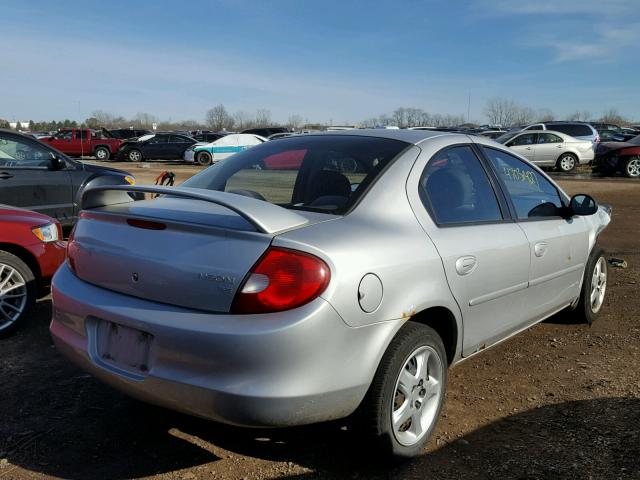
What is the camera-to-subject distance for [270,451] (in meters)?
3.01

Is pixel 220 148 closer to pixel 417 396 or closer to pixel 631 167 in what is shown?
pixel 631 167

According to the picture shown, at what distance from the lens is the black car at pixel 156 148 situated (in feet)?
100.0

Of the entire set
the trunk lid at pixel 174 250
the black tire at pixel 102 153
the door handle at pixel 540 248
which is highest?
the trunk lid at pixel 174 250

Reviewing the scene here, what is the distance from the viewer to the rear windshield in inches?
122

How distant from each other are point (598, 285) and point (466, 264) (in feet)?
Result: 8.27

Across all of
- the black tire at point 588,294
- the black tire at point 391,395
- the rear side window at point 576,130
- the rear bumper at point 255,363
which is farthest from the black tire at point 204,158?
the rear bumper at point 255,363

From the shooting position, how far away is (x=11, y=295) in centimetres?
465

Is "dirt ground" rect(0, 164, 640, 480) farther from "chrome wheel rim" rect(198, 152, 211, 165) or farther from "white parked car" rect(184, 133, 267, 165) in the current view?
"chrome wheel rim" rect(198, 152, 211, 165)

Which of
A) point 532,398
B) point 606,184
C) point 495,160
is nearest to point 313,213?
point 495,160

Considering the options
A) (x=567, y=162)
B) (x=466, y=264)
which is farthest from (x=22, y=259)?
(x=567, y=162)

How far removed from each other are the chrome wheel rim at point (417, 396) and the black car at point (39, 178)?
5.47 meters

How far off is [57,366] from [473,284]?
2.86 m

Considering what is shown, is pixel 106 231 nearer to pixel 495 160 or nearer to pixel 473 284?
pixel 473 284

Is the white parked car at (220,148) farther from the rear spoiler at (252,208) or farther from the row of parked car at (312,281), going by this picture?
the rear spoiler at (252,208)
